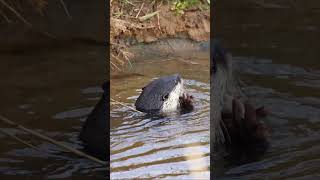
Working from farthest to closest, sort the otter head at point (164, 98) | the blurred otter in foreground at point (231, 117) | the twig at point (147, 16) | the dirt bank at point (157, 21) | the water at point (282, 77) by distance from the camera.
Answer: the twig at point (147, 16)
the dirt bank at point (157, 21)
the otter head at point (164, 98)
the water at point (282, 77)
the blurred otter in foreground at point (231, 117)

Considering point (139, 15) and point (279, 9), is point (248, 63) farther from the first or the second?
point (139, 15)

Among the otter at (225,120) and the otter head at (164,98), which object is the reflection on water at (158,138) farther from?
the otter at (225,120)

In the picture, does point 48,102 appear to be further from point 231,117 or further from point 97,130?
point 231,117

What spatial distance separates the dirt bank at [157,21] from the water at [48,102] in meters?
1.45

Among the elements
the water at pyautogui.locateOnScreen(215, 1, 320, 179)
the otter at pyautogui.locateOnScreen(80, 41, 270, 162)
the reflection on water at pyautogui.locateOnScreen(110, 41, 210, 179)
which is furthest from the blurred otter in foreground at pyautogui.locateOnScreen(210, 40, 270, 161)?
the reflection on water at pyautogui.locateOnScreen(110, 41, 210, 179)

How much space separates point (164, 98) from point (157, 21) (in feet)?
7.09

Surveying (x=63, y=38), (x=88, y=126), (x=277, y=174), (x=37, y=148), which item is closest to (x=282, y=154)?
(x=277, y=174)

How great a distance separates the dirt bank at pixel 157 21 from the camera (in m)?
6.48

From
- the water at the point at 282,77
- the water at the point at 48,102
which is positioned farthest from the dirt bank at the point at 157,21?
the water at the point at 282,77

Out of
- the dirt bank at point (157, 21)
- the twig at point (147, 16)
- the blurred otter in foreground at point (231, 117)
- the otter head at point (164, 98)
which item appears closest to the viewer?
the blurred otter in foreground at point (231, 117)

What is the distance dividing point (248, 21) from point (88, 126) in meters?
1.85

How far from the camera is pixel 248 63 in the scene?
360 centimetres

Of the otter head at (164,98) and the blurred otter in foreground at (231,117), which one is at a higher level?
the blurred otter in foreground at (231,117)

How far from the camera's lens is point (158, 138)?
3965 mm
